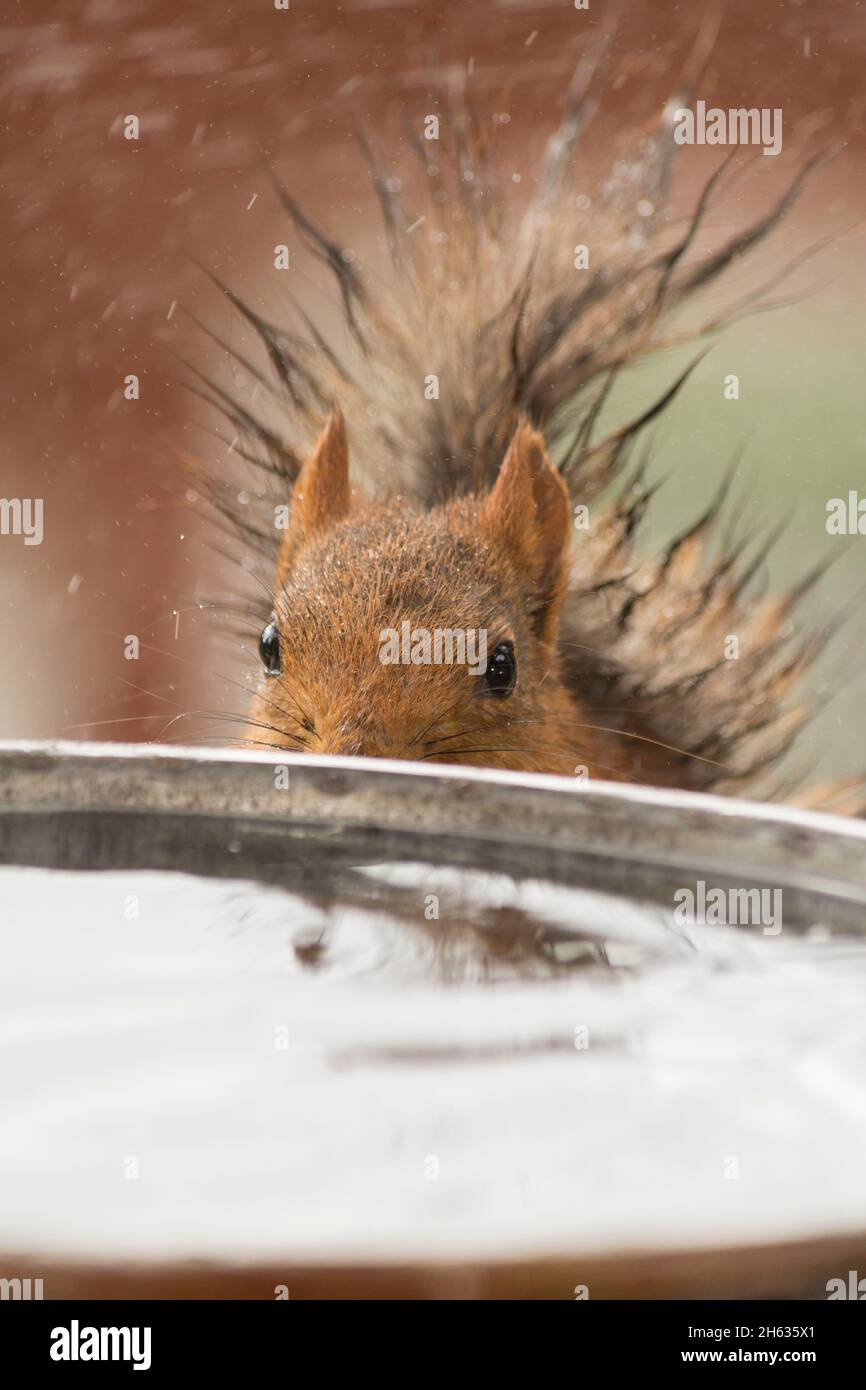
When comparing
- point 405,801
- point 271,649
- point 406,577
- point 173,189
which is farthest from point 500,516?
point 173,189

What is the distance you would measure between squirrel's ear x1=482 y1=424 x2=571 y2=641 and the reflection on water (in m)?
0.88

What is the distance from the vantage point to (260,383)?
194 centimetres

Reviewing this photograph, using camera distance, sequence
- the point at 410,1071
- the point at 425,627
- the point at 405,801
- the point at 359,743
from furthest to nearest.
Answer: the point at 425,627 → the point at 359,743 → the point at 405,801 → the point at 410,1071

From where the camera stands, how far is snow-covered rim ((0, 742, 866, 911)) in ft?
2.22

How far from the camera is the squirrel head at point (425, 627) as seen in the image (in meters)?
1.37

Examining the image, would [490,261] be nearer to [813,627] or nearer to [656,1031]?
[813,627]

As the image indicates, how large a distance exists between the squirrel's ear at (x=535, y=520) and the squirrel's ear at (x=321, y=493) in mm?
184

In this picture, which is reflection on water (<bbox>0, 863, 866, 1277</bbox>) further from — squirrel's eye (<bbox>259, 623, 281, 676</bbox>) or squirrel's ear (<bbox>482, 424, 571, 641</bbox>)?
squirrel's ear (<bbox>482, 424, 571, 641</bbox>)

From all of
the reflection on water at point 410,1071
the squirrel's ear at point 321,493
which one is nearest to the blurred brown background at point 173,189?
the squirrel's ear at point 321,493

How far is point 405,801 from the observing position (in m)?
0.74

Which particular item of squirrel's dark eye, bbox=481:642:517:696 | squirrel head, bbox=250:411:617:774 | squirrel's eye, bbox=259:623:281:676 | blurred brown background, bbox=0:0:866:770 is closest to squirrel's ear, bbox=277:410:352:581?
squirrel head, bbox=250:411:617:774

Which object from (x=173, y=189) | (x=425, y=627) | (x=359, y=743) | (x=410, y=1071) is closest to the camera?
(x=410, y=1071)

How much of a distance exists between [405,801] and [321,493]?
94cm

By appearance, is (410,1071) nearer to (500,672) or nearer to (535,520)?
(500,672)
